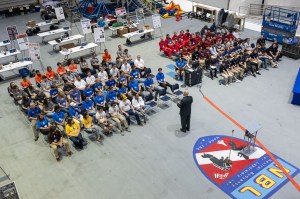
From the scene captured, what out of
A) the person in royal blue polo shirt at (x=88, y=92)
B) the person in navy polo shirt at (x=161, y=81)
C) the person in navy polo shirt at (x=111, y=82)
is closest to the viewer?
the person in royal blue polo shirt at (x=88, y=92)

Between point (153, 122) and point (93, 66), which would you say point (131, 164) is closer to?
point (153, 122)

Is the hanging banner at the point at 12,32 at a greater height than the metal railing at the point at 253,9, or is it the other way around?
the hanging banner at the point at 12,32

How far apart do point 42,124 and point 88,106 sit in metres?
1.86

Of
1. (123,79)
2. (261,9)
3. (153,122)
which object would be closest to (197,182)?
(153,122)

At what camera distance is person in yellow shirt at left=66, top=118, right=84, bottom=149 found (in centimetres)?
1070

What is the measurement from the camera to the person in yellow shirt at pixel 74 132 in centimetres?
1070

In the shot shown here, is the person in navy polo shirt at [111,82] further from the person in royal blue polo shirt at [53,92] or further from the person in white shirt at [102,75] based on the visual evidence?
the person in royal blue polo shirt at [53,92]

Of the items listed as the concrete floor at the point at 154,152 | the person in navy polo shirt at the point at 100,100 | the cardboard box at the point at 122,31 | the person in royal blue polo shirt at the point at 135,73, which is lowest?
the concrete floor at the point at 154,152

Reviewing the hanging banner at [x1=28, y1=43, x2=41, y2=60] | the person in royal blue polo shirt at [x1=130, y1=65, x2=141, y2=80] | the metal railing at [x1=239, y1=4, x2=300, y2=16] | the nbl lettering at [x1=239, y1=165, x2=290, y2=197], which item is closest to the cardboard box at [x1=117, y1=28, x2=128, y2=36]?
→ the hanging banner at [x1=28, y1=43, x2=41, y2=60]

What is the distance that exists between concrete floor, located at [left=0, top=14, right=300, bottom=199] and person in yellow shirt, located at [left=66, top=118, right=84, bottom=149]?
43 cm

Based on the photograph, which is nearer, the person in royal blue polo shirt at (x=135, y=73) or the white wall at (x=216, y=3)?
the person in royal blue polo shirt at (x=135, y=73)

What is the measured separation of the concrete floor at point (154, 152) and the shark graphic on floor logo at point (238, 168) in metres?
0.26

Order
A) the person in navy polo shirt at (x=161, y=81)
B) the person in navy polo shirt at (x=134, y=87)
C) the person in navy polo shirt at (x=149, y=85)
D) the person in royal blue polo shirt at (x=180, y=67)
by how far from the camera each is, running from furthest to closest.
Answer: the person in royal blue polo shirt at (x=180, y=67)
the person in navy polo shirt at (x=161, y=81)
the person in navy polo shirt at (x=149, y=85)
the person in navy polo shirt at (x=134, y=87)

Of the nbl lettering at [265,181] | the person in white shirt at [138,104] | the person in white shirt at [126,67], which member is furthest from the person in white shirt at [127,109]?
the nbl lettering at [265,181]
